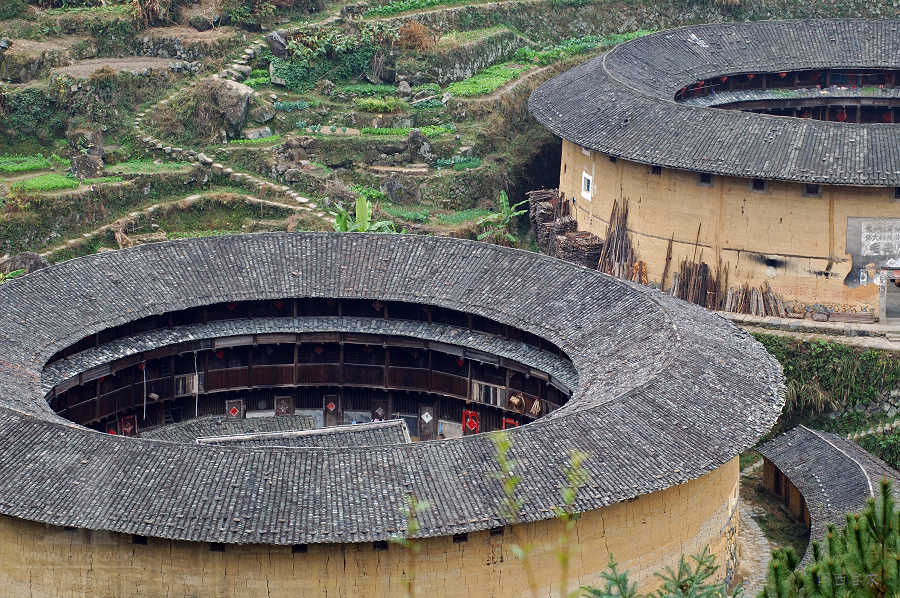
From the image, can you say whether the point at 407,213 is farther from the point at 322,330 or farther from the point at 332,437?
the point at 332,437

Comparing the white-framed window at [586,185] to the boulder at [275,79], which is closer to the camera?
the white-framed window at [586,185]

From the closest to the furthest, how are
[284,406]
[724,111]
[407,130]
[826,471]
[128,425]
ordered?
[826,471], [128,425], [284,406], [724,111], [407,130]

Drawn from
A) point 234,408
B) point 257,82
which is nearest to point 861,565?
point 234,408

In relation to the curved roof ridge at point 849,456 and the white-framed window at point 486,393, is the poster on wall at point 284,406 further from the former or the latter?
the curved roof ridge at point 849,456

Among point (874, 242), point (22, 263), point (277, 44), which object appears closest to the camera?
point (874, 242)

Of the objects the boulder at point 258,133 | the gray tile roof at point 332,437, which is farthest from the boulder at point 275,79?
the gray tile roof at point 332,437
